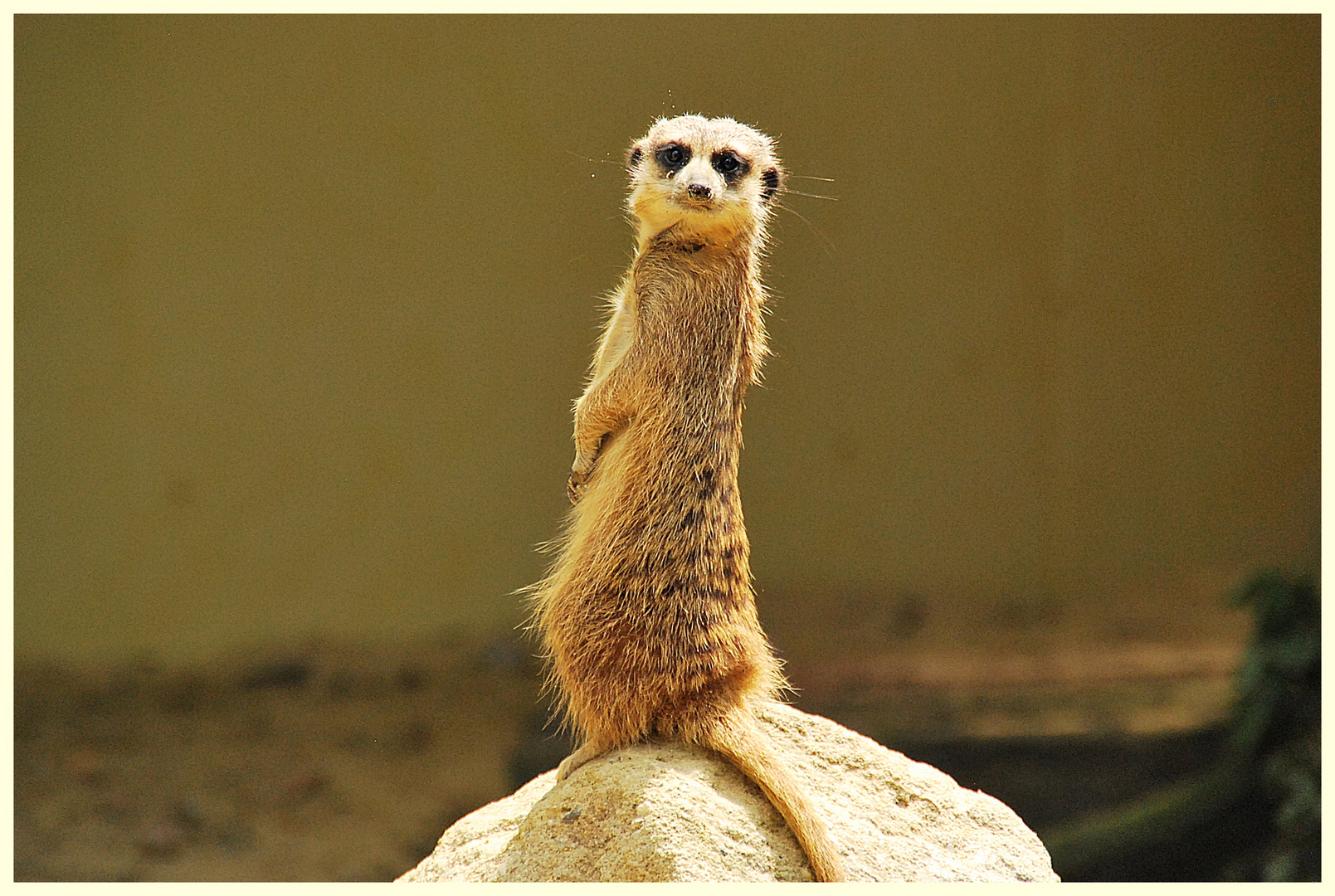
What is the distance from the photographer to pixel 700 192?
6.71 ft

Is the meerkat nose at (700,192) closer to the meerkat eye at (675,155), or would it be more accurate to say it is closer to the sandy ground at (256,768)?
the meerkat eye at (675,155)

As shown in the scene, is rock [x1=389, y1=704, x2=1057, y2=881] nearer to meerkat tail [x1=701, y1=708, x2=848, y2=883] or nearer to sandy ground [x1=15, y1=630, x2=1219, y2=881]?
meerkat tail [x1=701, y1=708, x2=848, y2=883]

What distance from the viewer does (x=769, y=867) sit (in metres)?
1.95

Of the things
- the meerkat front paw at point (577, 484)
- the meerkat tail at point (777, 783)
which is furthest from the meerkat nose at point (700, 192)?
the meerkat tail at point (777, 783)

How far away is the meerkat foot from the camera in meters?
2.17

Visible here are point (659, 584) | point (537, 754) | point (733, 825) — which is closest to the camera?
point (733, 825)

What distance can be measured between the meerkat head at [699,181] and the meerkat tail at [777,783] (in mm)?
849

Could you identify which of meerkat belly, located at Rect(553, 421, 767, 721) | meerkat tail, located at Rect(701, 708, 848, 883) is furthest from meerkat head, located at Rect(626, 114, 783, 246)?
meerkat tail, located at Rect(701, 708, 848, 883)

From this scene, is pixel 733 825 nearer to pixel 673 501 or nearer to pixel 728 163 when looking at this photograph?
pixel 673 501

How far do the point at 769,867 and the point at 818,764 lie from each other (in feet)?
1.42

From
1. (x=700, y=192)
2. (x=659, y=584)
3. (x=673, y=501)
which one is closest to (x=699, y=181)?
(x=700, y=192)

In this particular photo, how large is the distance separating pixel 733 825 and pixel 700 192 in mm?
1028
